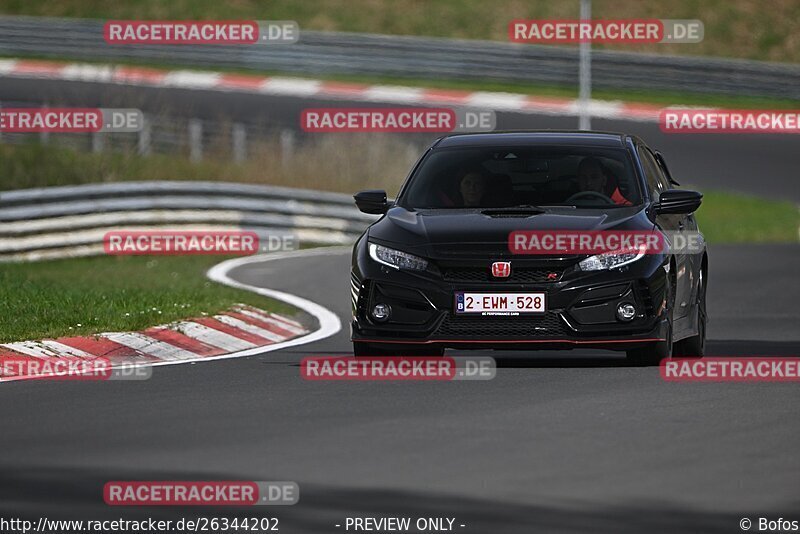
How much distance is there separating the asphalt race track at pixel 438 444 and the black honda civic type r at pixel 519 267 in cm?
33

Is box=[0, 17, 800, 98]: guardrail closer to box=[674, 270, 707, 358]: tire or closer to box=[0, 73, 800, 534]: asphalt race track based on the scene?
box=[0, 73, 800, 534]: asphalt race track

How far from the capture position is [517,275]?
12055 mm

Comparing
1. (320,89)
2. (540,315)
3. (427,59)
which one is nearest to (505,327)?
(540,315)

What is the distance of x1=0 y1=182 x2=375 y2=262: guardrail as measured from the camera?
2375cm

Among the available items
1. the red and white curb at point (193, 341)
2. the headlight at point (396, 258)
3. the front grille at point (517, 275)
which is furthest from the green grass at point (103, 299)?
the front grille at point (517, 275)

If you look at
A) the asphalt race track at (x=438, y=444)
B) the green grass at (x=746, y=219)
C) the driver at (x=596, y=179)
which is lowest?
the green grass at (x=746, y=219)

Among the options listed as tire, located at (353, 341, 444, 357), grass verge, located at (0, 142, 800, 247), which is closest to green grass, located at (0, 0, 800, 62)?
grass verge, located at (0, 142, 800, 247)

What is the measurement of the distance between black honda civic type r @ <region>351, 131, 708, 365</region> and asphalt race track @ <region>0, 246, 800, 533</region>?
1.08ft

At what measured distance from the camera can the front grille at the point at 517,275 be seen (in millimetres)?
12047

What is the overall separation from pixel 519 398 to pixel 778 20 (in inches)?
1636

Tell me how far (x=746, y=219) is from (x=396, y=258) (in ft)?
69.9

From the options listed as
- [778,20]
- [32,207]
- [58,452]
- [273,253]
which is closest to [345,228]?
[273,253]

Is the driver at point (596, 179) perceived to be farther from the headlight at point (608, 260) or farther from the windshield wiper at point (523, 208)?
the headlight at point (608, 260)

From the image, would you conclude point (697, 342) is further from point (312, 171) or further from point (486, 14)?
point (486, 14)
